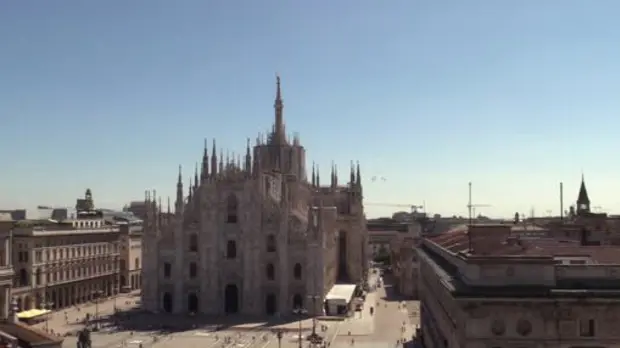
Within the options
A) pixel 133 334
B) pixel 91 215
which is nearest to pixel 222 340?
pixel 133 334

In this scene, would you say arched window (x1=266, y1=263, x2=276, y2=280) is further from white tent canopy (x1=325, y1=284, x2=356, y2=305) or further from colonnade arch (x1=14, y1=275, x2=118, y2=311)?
colonnade arch (x1=14, y1=275, x2=118, y2=311)

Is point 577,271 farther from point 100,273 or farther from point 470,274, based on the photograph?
point 100,273

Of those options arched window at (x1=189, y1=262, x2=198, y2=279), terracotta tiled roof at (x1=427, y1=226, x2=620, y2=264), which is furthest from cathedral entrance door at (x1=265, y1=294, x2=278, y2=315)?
terracotta tiled roof at (x1=427, y1=226, x2=620, y2=264)

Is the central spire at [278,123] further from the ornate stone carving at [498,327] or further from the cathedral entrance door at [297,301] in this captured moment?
the ornate stone carving at [498,327]

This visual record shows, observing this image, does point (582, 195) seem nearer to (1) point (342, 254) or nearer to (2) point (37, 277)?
(1) point (342, 254)

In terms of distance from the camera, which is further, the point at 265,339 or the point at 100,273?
the point at 100,273

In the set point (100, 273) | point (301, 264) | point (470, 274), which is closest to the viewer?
point (470, 274)

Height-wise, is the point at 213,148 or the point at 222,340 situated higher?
the point at 213,148
